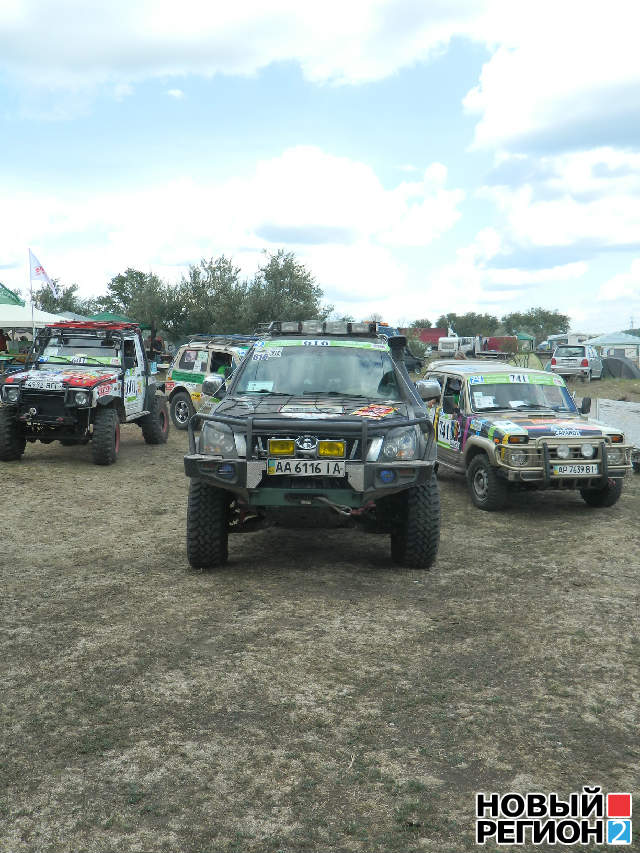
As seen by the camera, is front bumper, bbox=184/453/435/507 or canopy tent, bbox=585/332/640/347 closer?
front bumper, bbox=184/453/435/507

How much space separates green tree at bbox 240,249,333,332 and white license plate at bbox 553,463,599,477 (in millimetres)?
28362

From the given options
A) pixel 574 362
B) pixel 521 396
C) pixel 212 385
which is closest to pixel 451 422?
pixel 521 396

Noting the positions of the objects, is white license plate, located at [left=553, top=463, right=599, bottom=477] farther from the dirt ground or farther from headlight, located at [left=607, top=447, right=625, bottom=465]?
the dirt ground

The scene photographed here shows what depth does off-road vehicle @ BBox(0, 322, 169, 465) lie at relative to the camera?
11.0 meters

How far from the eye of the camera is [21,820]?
2848 millimetres

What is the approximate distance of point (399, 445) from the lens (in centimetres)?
564

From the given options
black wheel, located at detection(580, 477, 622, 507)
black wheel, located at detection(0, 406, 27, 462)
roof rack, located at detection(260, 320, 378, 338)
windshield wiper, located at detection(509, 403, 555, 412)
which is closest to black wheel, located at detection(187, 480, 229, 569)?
roof rack, located at detection(260, 320, 378, 338)

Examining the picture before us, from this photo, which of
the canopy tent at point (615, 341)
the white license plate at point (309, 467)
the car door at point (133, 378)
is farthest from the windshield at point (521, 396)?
the canopy tent at point (615, 341)

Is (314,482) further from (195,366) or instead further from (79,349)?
(195,366)

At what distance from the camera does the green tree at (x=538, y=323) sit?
101875 millimetres

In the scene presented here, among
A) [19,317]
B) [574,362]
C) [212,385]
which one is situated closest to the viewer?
[212,385]

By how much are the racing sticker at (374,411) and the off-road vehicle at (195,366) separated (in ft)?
28.7

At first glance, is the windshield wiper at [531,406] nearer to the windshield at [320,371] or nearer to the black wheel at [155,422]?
the windshield at [320,371]

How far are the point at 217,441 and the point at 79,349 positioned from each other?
23.9 ft
